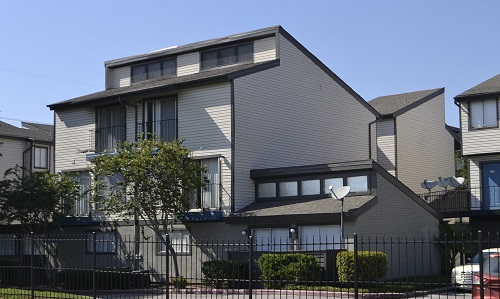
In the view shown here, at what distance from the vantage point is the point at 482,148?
119 feet

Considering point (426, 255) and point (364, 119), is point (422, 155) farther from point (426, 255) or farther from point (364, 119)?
point (426, 255)

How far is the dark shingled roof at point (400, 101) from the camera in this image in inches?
1697

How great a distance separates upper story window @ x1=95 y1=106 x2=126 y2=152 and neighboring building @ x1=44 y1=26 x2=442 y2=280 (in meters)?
0.05

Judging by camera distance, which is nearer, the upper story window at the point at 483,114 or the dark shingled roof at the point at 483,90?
the dark shingled roof at the point at 483,90

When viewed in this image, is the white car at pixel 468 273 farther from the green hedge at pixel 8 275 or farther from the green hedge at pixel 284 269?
the green hedge at pixel 8 275

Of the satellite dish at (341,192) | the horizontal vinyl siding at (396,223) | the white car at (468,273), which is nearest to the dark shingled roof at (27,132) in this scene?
the horizontal vinyl siding at (396,223)

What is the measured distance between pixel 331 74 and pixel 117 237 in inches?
467

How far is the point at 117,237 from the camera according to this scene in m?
33.4

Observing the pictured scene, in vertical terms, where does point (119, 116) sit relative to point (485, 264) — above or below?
above

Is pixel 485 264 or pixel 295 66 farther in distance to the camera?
pixel 295 66

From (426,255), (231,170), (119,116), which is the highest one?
(119,116)

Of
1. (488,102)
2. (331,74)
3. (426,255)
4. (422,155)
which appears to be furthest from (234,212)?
(422,155)

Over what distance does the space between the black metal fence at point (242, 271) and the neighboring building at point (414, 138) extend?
1085cm

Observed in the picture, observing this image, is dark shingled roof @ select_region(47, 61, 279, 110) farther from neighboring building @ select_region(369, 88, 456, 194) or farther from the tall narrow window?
neighboring building @ select_region(369, 88, 456, 194)
